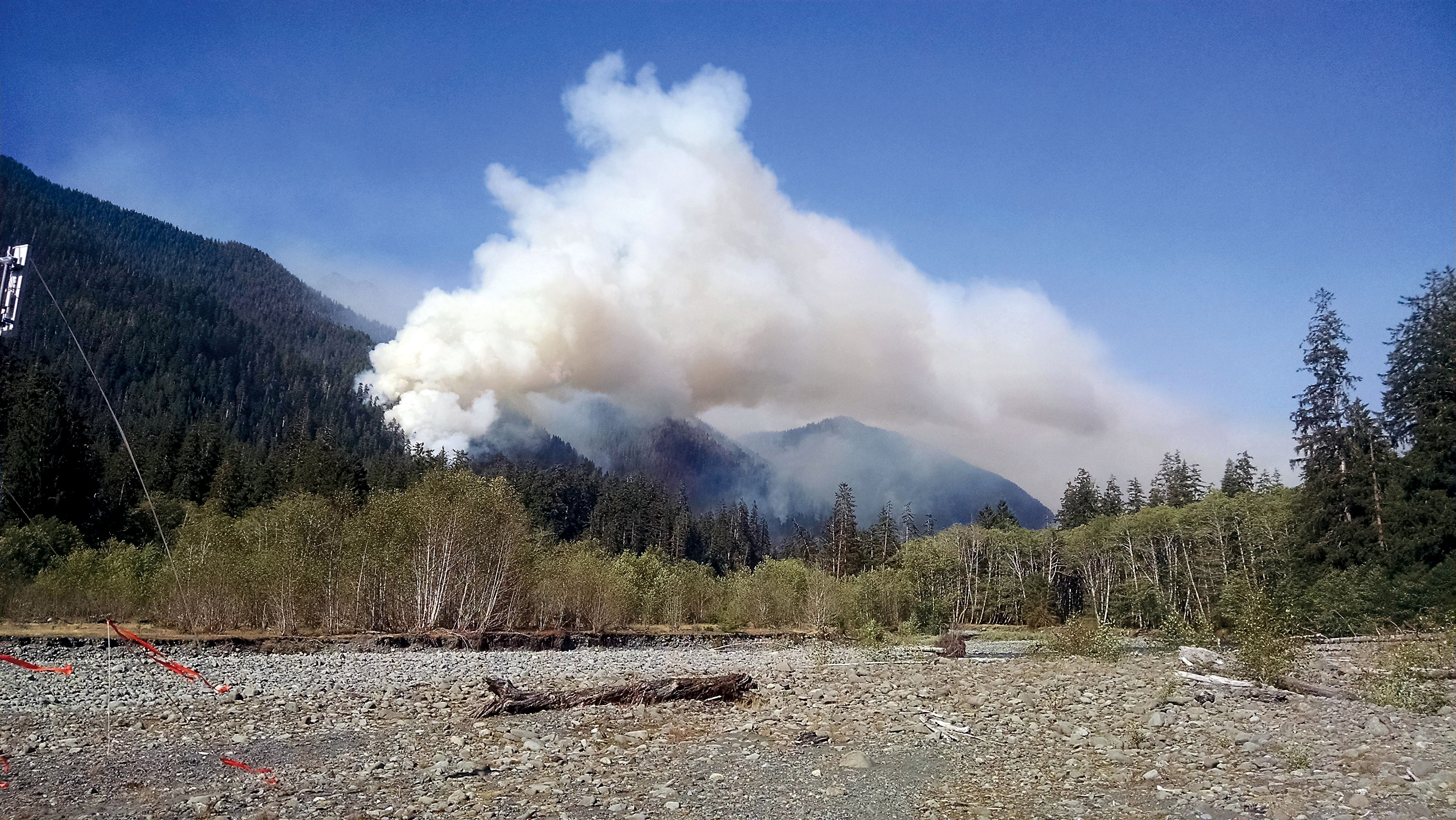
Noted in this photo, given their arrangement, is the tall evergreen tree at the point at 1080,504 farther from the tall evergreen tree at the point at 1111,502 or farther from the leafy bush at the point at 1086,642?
the leafy bush at the point at 1086,642

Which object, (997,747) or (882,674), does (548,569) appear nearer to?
(882,674)

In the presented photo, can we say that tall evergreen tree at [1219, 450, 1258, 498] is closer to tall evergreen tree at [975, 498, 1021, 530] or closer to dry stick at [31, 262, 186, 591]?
tall evergreen tree at [975, 498, 1021, 530]

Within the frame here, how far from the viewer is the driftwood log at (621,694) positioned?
1698cm

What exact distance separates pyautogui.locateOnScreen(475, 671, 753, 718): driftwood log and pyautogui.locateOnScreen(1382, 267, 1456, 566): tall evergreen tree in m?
31.1

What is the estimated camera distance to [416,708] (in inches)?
700

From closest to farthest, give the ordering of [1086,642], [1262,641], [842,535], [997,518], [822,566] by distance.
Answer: [1262,641] < [1086,642] < [822,566] < [842,535] < [997,518]

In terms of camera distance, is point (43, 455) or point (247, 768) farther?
point (43, 455)

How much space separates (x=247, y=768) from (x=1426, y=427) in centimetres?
4244

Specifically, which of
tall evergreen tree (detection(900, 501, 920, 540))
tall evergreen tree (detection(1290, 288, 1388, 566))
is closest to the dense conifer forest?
tall evergreen tree (detection(1290, 288, 1388, 566))

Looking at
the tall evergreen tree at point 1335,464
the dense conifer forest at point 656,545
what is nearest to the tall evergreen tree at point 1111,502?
the dense conifer forest at point 656,545

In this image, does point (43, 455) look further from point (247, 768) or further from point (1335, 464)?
point (1335, 464)

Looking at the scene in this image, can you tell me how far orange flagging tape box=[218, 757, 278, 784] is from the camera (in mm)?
11432

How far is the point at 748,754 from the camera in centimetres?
1340

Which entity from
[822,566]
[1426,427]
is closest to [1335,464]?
[1426,427]
